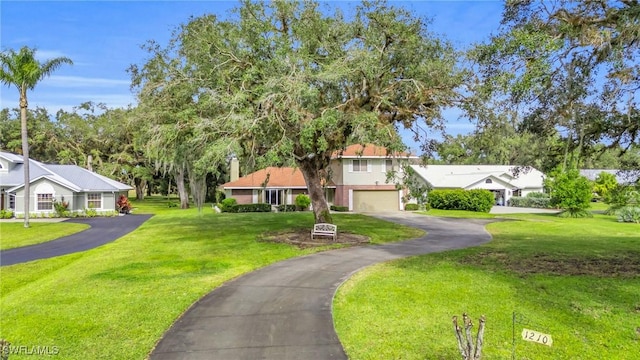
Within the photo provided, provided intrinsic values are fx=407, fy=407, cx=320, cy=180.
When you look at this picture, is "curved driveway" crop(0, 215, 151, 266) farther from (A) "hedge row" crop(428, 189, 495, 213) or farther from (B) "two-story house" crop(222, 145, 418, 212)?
(A) "hedge row" crop(428, 189, 495, 213)

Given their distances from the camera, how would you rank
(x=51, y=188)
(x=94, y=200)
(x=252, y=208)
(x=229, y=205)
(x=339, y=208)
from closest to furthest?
(x=51, y=188) < (x=94, y=200) < (x=339, y=208) < (x=252, y=208) < (x=229, y=205)

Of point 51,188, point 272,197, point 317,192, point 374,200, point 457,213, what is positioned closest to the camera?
point 317,192

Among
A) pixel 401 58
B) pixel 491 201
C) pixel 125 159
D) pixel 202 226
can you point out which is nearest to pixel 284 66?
pixel 401 58

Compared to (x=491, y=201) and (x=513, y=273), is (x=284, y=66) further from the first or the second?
(x=491, y=201)

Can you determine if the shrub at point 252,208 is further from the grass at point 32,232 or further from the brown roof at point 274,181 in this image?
the grass at point 32,232

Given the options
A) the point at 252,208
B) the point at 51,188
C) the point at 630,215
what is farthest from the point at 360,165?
the point at 51,188

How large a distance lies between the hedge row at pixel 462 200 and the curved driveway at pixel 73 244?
86.2ft

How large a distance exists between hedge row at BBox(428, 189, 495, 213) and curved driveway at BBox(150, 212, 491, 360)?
25.2 m

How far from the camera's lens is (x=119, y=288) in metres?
10.6

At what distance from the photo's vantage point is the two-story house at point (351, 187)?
37625 mm

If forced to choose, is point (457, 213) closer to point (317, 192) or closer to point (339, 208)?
point (339, 208)

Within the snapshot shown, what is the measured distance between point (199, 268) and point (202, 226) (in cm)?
1313

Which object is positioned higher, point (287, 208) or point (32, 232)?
point (287, 208)

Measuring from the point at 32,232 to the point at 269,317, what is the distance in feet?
72.3
